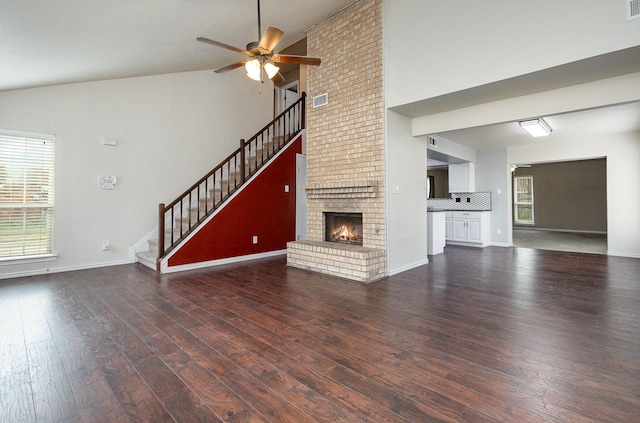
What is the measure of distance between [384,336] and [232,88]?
660cm

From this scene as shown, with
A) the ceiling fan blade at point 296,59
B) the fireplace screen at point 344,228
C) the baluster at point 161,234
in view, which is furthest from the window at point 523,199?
the baluster at point 161,234

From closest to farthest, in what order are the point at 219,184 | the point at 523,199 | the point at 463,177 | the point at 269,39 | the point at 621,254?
the point at 269,39 → the point at 621,254 → the point at 219,184 → the point at 463,177 → the point at 523,199

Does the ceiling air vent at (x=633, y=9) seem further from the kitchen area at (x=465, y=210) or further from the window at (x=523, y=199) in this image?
the window at (x=523, y=199)

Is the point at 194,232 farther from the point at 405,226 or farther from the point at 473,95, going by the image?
the point at 473,95

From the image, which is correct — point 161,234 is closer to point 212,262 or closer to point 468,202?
point 212,262

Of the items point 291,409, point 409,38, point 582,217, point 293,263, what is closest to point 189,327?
point 291,409

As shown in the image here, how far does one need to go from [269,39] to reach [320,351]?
9.81ft

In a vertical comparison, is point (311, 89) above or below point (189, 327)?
above

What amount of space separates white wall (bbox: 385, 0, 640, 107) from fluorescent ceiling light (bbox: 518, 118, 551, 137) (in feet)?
6.53

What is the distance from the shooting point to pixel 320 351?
7.56ft

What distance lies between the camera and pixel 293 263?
5379 millimetres

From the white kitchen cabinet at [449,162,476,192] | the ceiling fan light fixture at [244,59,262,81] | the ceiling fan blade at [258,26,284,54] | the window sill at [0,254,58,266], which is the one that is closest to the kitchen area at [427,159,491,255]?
the white kitchen cabinet at [449,162,476,192]

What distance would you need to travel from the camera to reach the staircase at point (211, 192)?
17.2 ft

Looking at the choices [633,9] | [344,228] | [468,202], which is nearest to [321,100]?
[344,228]
